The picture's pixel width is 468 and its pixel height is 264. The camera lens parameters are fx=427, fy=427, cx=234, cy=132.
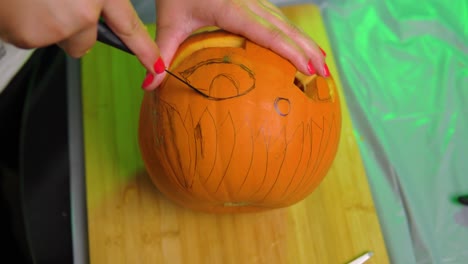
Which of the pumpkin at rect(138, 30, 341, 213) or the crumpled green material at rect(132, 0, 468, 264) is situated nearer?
the pumpkin at rect(138, 30, 341, 213)

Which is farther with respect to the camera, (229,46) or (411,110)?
(411,110)

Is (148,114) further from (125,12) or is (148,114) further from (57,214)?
(57,214)

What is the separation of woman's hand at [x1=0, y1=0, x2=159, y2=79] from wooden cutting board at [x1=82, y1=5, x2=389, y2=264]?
0.42m

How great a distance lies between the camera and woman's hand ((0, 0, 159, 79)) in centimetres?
44

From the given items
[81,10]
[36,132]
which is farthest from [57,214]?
[81,10]

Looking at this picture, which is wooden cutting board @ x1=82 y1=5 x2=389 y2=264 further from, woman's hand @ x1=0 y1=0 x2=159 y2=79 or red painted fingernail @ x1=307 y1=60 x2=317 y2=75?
woman's hand @ x1=0 y1=0 x2=159 y2=79

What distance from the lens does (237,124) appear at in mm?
631

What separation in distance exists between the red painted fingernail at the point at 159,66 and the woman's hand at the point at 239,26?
0.03m

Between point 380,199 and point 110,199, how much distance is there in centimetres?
58

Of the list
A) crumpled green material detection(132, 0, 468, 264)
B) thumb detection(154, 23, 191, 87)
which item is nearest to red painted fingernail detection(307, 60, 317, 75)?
thumb detection(154, 23, 191, 87)

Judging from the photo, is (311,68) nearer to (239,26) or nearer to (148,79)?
(239,26)

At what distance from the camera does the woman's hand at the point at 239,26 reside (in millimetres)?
678

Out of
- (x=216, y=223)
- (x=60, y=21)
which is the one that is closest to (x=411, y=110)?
(x=216, y=223)

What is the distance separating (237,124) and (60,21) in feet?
0.92
